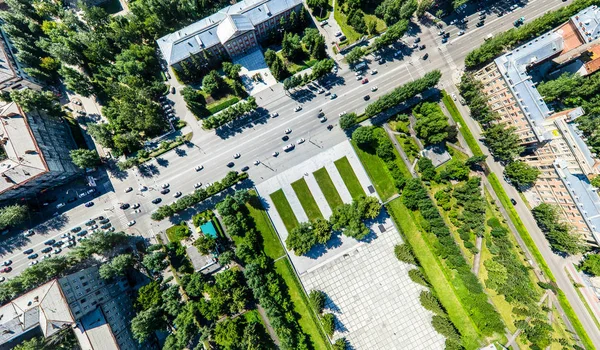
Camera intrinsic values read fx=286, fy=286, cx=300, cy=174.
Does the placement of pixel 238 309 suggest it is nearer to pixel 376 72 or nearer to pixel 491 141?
pixel 376 72

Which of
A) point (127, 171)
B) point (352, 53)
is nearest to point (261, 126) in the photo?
point (352, 53)

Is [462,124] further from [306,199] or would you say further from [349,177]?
[306,199]

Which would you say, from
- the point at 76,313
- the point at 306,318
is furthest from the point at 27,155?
the point at 306,318

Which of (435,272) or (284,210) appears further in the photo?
(284,210)

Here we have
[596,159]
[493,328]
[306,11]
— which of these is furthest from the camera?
[306,11]

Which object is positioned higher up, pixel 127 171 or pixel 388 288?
pixel 127 171

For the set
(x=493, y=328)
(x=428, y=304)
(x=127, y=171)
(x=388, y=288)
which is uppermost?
(x=127, y=171)

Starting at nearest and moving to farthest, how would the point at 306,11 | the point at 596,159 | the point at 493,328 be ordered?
the point at 596,159, the point at 493,328, the point at 306,11

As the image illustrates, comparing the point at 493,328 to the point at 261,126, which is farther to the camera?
the point at 261,126
